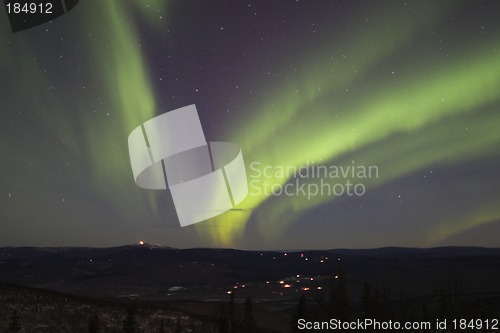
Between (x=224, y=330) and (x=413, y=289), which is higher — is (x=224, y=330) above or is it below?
below

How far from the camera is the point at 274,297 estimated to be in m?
174

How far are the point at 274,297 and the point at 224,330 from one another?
351 feet

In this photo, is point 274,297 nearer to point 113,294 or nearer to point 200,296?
point 200,296

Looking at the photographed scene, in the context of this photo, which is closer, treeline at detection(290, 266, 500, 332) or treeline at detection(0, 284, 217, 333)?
treeline at detection(0, 284, 217, 333)

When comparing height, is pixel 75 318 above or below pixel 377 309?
below

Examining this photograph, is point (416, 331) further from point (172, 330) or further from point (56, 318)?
point (56, 318)

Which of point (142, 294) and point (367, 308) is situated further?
point (142, 294)

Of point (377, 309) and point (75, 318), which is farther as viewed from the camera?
point (75, 318)

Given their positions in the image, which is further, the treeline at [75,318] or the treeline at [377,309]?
the treeline at [377,309]

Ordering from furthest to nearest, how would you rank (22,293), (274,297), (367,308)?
(274,297)
(22,293)
(367,308)

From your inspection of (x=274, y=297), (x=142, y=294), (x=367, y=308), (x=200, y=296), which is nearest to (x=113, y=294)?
(x=142, y=294)

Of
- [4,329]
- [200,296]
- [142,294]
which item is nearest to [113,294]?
[142,294]

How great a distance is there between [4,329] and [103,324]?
55.2 feet

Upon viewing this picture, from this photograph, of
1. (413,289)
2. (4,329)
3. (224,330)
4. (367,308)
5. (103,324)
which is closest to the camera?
(224,330)
